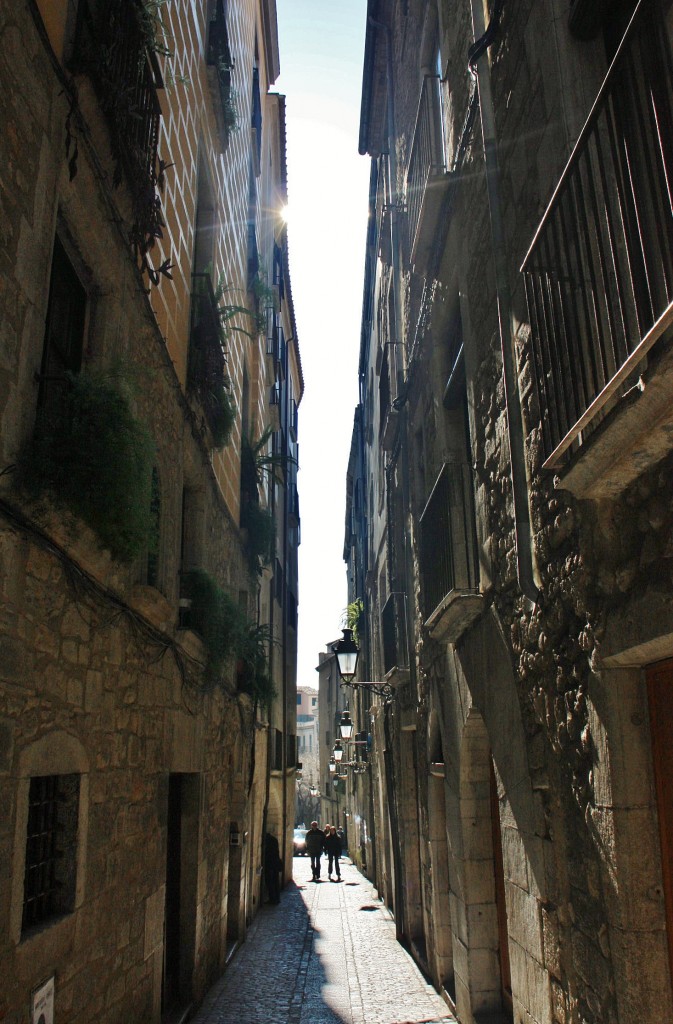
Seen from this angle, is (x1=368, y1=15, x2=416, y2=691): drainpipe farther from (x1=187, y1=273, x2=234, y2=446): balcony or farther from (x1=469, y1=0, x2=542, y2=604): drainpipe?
(x1=469, y1=0, x2=542, y2=604): drainpipe

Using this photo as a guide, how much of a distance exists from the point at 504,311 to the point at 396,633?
6.67 m

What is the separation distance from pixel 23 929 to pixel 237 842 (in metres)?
7.17

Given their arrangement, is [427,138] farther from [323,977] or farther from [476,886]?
[323,977]

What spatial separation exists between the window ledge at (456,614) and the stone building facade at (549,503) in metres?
0.03

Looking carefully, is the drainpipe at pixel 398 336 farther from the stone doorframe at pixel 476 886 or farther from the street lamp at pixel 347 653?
the stone doorframe at pixel 476 886

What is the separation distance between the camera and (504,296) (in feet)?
14.8

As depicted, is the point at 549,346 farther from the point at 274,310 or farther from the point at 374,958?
the point at 274,310

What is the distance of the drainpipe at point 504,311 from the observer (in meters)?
4.11

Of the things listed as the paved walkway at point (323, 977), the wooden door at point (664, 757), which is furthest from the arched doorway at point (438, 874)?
the wooden door at point (664, 757)

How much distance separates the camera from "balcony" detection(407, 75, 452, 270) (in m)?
6.07

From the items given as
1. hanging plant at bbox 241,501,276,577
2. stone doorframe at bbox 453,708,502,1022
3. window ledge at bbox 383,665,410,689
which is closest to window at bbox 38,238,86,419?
stone doorframe at bbox 453,708,502,1022

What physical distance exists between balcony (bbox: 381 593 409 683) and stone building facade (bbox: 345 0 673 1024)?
1754 millimetres

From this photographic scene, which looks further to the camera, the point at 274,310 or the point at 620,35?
the point at 274,310

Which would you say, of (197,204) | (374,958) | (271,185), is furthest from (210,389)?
(271,185)
